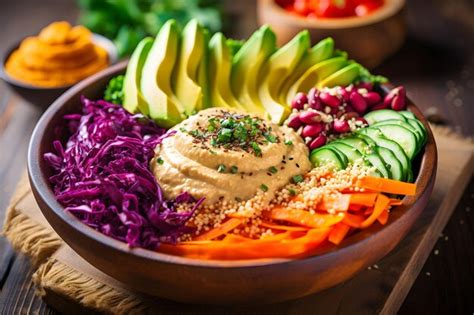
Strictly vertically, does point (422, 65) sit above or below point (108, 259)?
below

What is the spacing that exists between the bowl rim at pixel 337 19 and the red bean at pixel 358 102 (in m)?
1.47

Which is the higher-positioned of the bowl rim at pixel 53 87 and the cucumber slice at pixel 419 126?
the cucumber slice at pixel 419 126

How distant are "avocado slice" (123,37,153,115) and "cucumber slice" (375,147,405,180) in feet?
4.44

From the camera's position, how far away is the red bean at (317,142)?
3.68m

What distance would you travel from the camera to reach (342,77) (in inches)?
162

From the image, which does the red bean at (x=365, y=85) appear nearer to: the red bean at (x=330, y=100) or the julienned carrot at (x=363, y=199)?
the red bean at (x=330, y=100)

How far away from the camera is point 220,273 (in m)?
2.78

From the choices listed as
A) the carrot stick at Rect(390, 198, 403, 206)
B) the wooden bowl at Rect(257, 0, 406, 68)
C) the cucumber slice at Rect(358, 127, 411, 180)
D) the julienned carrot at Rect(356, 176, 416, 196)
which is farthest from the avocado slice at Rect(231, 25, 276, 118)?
the carrot stick at Rect(390, 198, 403, 206)

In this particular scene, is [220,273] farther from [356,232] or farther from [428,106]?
[428,106]

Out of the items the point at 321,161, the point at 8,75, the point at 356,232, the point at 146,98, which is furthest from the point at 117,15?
the point at 356,232

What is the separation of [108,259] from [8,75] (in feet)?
8.51

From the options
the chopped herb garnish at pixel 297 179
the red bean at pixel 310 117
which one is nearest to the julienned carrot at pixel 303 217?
the chopped herb garnish at pixel 297 179

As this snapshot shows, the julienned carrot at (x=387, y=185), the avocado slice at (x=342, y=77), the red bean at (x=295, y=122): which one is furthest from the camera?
the avocado slice at (x=342, y=77)

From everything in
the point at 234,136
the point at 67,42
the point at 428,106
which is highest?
the point at 234,136
